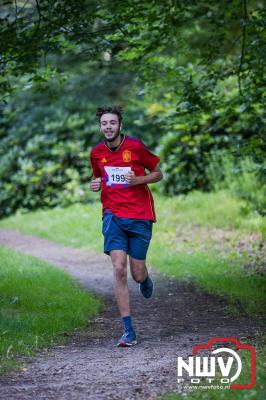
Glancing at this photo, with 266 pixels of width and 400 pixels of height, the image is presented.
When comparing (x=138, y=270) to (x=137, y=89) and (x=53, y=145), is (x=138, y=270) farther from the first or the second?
(x=53, y=145)

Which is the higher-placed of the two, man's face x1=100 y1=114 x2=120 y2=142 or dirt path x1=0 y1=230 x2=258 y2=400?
man's face x1=100 y1=114 x2=120 y2=142

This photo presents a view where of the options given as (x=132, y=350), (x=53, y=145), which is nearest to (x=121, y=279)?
(x=132, y=350)

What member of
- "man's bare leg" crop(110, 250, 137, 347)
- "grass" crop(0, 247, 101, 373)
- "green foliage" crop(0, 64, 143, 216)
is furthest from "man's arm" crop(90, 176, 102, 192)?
"green foliage" crop(0, 64, 143, 216)

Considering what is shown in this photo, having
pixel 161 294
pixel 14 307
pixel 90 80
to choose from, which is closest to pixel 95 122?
pixel 90 80

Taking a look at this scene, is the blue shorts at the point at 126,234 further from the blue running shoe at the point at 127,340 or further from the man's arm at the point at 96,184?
the blue running shoe at the point at 127,340

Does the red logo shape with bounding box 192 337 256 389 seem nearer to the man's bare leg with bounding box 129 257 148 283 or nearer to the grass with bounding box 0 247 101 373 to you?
the man's bare leg with bounding box 129 257 148 283

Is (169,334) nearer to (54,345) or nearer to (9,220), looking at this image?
(54,345)

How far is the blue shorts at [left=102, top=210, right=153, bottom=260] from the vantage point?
7180 mm

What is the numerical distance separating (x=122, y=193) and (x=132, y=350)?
151 cm

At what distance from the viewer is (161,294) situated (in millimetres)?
10086

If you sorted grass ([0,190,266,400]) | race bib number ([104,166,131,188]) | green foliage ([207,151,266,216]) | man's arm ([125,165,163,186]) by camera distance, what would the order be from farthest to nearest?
green foliage ([207,151,266,216]), grass ([0,190,266,400]), race bib number ([104,166,131,188]), man's arm ([125,165,163,186])

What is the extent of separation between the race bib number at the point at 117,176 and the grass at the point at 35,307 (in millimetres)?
1647

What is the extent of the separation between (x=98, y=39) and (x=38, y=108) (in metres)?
13.6

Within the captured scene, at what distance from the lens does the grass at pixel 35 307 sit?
7.02 m
